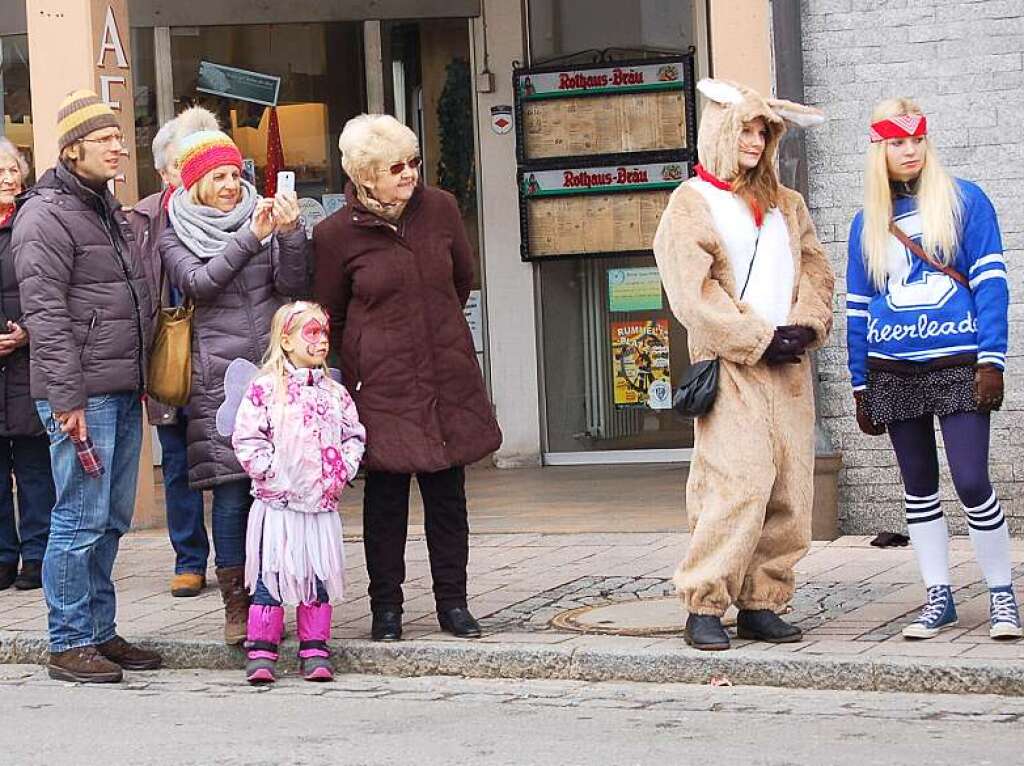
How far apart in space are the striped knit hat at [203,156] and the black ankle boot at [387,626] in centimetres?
177

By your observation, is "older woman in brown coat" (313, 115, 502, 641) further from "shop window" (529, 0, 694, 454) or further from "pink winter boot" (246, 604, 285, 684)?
"shop window" (529, 0, 694, 454)

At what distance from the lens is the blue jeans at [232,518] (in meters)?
7.53

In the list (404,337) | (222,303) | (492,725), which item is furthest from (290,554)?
(492,725)

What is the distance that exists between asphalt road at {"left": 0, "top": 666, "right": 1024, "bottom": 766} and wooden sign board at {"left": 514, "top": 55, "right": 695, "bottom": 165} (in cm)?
→ 650

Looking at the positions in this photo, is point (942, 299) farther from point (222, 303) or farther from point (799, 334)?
point (222, 303)

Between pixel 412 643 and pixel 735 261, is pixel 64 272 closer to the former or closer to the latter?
pixel 412 643

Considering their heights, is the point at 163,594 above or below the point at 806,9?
below

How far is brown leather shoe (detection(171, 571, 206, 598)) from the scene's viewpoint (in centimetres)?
888

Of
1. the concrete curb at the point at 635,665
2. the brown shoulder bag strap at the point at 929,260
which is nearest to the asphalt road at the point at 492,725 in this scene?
the concrete curb at the point at 635,665

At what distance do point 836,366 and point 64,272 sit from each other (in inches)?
154

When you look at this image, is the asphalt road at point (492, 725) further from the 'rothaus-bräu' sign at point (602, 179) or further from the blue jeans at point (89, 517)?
the 'rothaus-bräu' sign at point (602, 179)

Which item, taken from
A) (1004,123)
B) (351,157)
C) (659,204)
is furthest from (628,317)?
(351,157)

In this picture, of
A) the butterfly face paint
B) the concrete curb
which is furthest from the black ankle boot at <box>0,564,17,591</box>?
the butterfly face paint

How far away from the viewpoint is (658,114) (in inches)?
516
